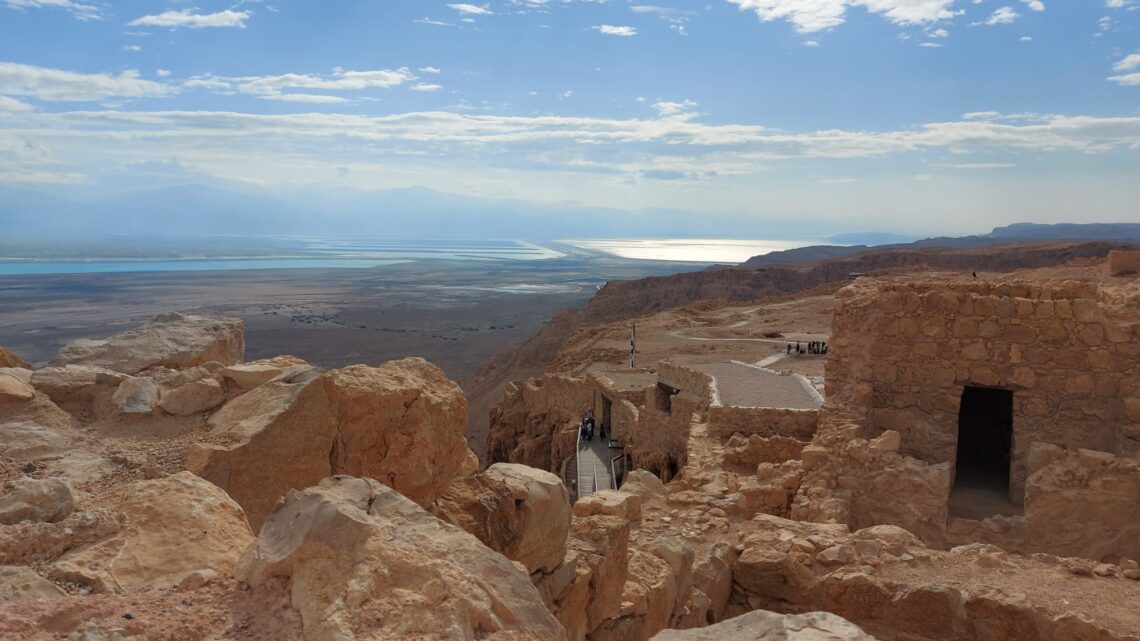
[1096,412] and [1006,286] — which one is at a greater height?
[1006,286]

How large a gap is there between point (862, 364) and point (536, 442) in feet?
36.0

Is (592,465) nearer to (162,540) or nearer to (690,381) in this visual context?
(690,381)

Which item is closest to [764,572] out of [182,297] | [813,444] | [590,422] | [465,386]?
[813,444]

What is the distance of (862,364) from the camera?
835 cm

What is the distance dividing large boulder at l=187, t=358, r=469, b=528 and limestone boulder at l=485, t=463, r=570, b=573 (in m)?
0.42

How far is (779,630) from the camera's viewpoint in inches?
109

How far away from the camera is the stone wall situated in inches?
901

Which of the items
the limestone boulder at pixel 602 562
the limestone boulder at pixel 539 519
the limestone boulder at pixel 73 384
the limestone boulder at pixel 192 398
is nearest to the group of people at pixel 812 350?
the limestone boulder at pixel 602 562

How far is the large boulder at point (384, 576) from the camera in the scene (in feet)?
8.04

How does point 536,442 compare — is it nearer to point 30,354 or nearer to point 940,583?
point 940,583

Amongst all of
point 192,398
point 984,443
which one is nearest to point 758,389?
point 984,443

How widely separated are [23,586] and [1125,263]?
2742 centimetres

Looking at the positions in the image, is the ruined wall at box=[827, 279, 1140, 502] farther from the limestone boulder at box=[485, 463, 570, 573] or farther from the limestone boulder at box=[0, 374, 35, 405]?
Answer: the limestone boulder at box=[0, 374, 35, 405]

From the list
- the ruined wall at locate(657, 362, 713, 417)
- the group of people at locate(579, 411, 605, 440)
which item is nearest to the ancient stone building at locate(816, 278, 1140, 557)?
the ruined wall at locate(657, 362, 713, 417)
